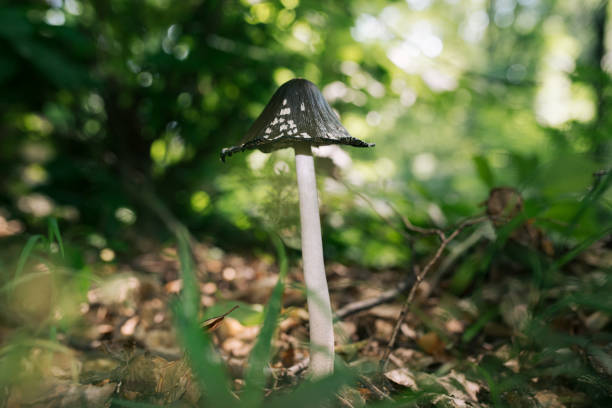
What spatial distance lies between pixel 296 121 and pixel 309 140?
2.9 inches

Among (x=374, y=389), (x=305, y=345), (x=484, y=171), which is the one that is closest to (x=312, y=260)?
(x=305, y=345)

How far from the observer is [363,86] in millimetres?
2959

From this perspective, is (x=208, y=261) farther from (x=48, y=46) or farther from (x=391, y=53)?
(x=391, y=53)

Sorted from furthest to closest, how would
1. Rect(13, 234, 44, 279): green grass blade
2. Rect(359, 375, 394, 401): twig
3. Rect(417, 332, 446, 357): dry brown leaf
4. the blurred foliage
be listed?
1. the blurred foliage
2. Rect(417, 332, 446, 357): dry brown leaf
3. Rect(13, 234, 44, 279): green grass blade
4. Rect(359, 375, 394, 401): twig

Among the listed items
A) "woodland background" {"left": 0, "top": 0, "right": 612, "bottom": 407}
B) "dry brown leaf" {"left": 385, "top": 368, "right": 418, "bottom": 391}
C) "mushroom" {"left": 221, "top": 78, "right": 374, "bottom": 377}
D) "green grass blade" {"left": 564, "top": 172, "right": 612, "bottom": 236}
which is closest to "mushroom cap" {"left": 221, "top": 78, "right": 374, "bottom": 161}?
"mushroom" {"left": 221, "top": 78, "right": 374, "bottom": 377}

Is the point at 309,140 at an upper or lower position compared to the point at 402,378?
upper

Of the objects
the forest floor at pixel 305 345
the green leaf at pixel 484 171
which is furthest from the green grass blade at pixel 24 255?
the green leaf at pixel 484 171

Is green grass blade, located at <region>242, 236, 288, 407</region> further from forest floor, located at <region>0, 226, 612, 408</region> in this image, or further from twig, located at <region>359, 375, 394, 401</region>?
twig, located at <region>359, 375, 394, 401</region>

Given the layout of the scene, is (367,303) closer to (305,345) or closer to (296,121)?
(305,345)

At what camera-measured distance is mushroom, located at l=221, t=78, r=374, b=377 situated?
3.42 ft

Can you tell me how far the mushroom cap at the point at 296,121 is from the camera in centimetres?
104

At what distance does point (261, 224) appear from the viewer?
2.22m

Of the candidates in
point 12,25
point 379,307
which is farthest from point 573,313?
point 12,25

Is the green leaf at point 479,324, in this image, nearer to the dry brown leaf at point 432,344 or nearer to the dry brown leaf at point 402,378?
the dry brown leaf at point 432,344
